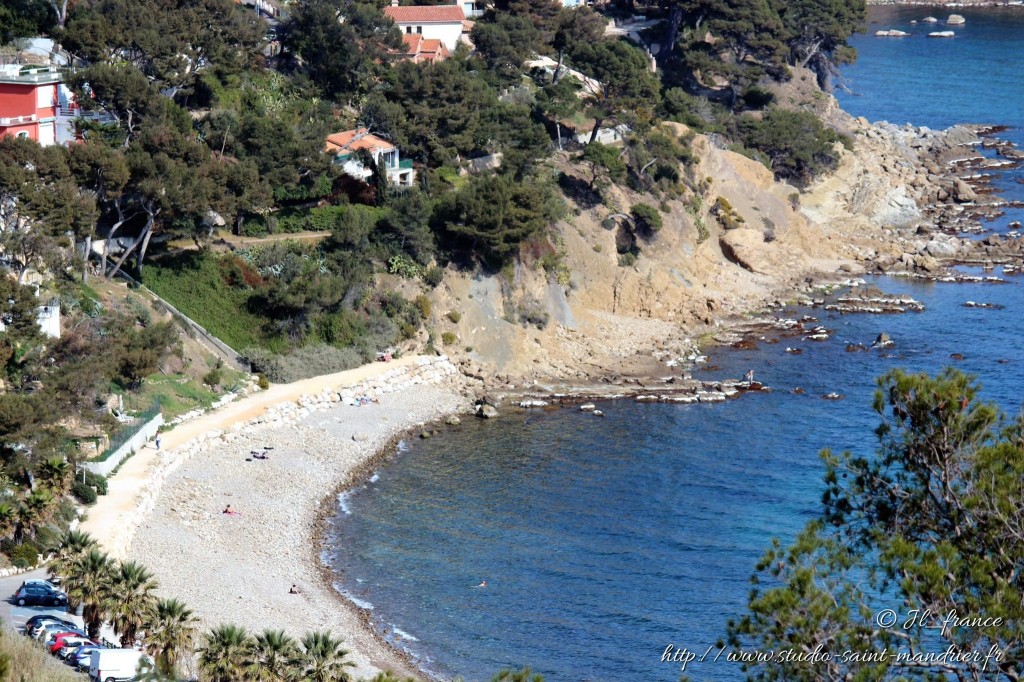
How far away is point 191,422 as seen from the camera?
6356 cm

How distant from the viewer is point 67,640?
41.4 m

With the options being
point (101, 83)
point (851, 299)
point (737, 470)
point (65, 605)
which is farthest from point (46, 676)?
point (851, 299)

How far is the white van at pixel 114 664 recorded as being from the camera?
3988 cm

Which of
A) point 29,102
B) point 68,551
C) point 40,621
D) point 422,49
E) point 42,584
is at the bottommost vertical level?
point 42,584

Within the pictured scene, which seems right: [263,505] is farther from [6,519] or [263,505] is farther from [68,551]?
[68,551]

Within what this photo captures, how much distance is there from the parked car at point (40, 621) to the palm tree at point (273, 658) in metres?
7.17

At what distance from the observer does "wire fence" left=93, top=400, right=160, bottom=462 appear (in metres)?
56.8

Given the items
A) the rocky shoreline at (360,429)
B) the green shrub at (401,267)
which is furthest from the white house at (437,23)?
the green shrub at (401,267)

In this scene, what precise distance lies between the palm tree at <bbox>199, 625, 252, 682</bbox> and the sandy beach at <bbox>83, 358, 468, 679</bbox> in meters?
7.66

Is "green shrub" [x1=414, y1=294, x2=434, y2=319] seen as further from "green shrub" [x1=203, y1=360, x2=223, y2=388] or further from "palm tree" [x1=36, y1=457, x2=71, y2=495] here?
"palm tree" [x1=36, y1=457, x2=71, y2=495]

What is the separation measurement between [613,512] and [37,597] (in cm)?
2556

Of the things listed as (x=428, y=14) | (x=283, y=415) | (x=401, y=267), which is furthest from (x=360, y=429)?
(x=428, y=14)

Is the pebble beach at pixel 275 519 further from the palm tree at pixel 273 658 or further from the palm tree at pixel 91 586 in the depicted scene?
the palm tree at pixel 273 658

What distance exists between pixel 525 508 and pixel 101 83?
34544 mm
